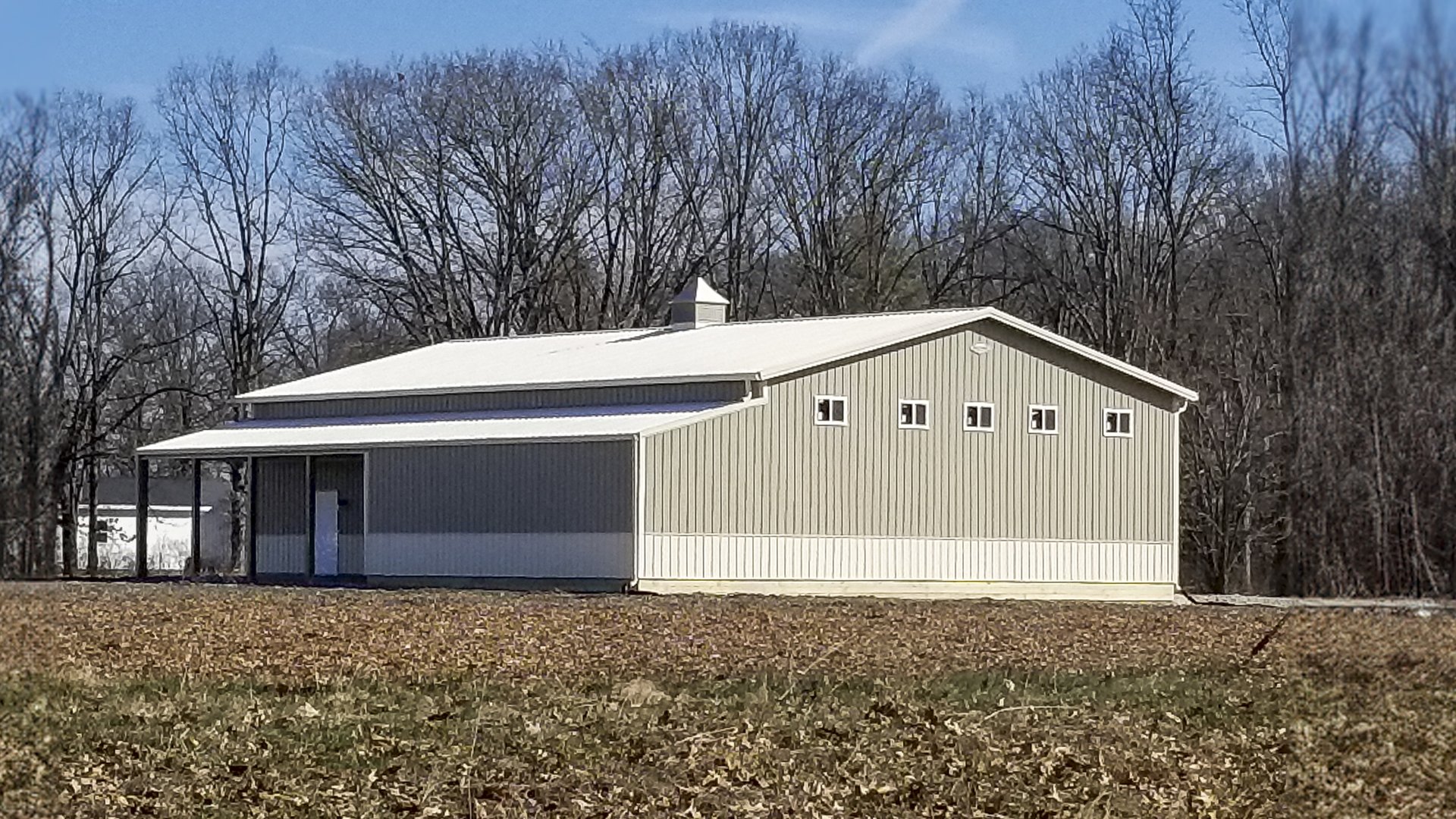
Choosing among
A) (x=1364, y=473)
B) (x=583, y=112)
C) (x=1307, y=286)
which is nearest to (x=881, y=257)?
(x=583, y=112)

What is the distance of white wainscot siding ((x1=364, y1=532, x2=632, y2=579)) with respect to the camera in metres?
36.4

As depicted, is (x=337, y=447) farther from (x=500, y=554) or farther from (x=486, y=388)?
(x=500, y=554)

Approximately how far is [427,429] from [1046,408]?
11275 millimetres

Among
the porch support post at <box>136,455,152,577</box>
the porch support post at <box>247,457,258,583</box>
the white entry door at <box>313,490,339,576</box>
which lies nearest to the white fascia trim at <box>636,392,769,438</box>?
the white entry door at <box>313,490,339,576</box>

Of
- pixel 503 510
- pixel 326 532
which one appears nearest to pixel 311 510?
pixel 326 532

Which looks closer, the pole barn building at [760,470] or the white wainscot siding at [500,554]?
the white wainscot siding at [500,554]

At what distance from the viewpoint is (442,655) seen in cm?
1978

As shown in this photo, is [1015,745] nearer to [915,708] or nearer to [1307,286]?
[915,708]

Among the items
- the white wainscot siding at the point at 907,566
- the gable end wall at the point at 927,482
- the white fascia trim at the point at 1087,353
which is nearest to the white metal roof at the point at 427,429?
the gable end wall at the point at 927,482

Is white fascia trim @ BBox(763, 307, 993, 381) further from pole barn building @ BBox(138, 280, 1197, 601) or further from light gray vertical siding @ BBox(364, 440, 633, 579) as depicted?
light gray vertical siding @ BBox(364, 440, 633, 579)

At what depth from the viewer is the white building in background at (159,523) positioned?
7312 centimetres

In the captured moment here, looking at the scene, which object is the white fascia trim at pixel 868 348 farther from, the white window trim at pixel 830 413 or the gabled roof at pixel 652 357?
the white window trim at pixel 830 413

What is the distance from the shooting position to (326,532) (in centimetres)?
4366

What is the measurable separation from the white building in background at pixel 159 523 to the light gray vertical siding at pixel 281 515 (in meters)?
24.0
